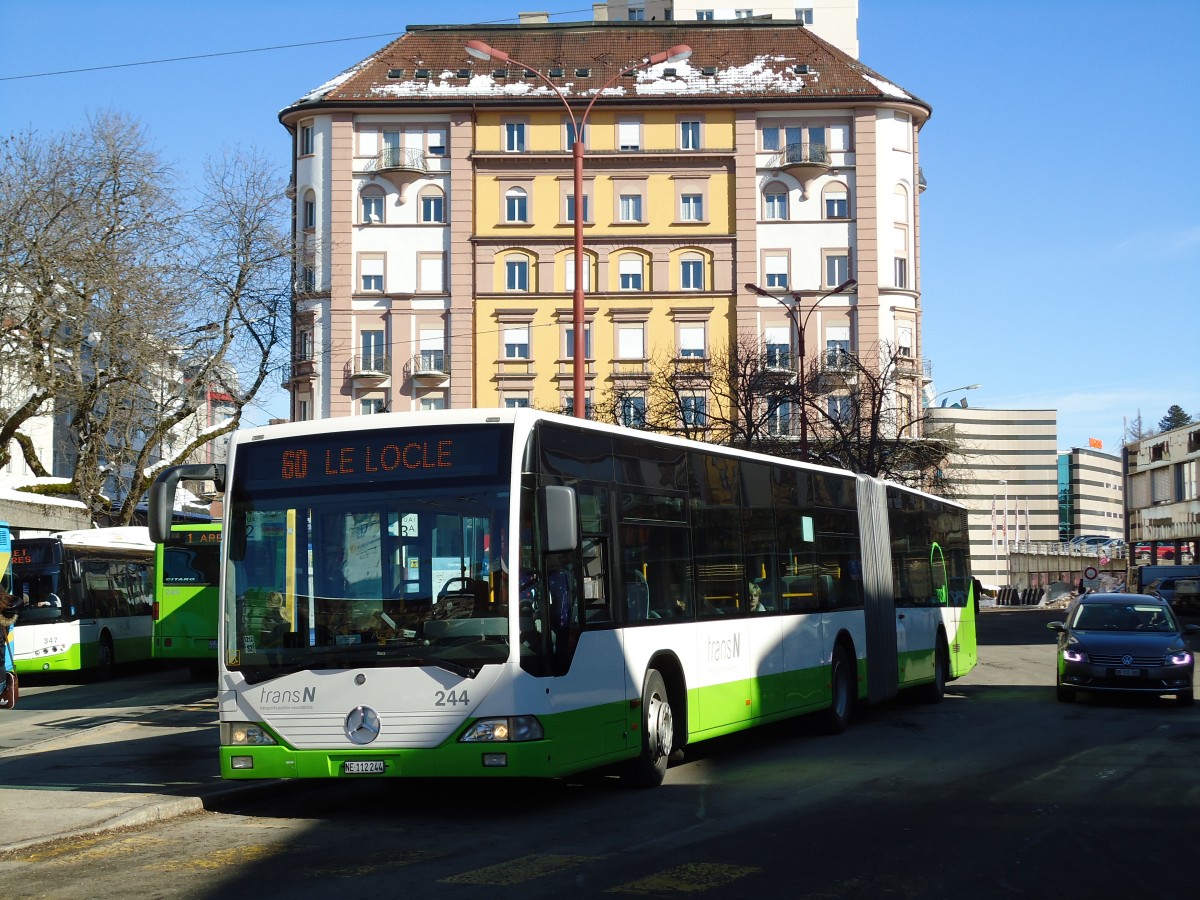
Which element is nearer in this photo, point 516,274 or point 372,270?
point 372,270

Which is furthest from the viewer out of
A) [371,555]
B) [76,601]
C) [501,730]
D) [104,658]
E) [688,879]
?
[104,658]

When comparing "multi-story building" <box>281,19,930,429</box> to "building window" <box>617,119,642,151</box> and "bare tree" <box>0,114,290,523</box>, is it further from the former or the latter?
"bare tree" <box>0,114,290,523</box>

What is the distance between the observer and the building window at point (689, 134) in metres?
70.8

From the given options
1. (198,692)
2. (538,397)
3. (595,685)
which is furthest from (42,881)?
(538,397)

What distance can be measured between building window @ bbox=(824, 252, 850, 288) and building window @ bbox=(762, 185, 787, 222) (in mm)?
2770

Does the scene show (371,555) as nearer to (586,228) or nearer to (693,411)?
(693,411)

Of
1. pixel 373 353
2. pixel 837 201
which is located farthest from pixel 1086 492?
pixel 373 353

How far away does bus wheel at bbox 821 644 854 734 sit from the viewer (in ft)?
58.5

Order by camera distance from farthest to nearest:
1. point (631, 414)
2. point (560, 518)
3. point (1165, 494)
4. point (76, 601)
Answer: point (1165, 494), point (631, 414), point (76, 601), point (560, 518)

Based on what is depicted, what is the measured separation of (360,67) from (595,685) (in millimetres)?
64845

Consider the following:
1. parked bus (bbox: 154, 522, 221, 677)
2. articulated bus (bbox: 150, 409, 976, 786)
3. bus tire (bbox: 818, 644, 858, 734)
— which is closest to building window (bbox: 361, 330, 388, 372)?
parked bus (bbox: 154, 522, 221, 677)

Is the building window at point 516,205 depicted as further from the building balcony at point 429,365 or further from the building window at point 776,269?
the building window at point 776,269

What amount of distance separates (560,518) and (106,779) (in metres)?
5.61

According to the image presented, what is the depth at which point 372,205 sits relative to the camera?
7038 centimetres
